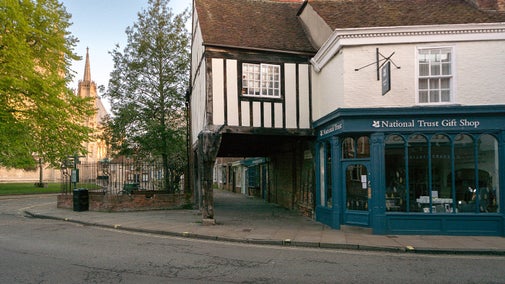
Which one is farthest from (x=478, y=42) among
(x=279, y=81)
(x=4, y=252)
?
(x=4, y=252)

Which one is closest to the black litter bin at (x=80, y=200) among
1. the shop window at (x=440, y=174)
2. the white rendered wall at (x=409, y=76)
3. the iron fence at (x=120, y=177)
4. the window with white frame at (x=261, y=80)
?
the iron fence at (x=120, y=177)

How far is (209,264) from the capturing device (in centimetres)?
780

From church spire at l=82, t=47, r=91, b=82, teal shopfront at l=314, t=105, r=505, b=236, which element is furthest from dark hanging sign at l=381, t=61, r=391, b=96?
church spire at l=82, t=47, r=91, b=82

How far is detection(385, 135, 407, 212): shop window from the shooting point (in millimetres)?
11969

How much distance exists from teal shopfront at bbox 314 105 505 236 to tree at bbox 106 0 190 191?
50.3 ft

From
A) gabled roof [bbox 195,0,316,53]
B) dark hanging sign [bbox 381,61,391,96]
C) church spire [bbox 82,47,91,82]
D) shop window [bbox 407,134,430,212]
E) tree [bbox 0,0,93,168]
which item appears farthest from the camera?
church spire [bbox 82,47,91,82]

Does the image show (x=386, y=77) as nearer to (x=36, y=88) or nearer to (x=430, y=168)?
(x=430, y=168)

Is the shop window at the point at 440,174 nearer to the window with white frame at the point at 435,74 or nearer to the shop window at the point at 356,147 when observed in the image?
the window with white frame at the point at 435,74

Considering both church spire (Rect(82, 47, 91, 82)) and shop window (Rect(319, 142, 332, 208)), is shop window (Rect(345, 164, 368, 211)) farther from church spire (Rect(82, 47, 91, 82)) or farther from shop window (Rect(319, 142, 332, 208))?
church spire (Rect(82, 47, 91, 82))

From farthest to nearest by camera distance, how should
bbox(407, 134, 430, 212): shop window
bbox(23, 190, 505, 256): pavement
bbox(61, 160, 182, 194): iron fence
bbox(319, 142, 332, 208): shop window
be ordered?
bbox(61, 160, 182, 194): iron fence
bbox(319, 142, 332, 208): shop window
bbox(407, 134, 430, 212): shop window
bbox(23, 190, 505, 256): pavement

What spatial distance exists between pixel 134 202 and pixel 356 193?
10484 mm

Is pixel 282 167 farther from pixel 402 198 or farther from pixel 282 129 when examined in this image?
pixel 402 198

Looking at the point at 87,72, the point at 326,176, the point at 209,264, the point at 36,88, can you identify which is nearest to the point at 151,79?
the point at 36,88

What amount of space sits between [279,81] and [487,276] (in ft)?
30.6
